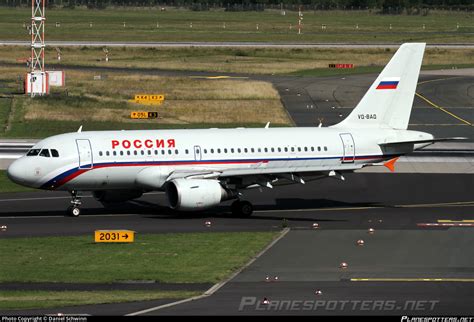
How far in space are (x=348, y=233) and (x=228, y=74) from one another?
7847 centimetres

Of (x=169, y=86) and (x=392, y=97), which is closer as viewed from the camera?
(x=392, y=97)

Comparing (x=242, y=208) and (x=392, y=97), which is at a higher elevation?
(x=392, y=97)

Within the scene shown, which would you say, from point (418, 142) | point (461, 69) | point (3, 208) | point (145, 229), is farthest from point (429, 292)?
point (461, 69)

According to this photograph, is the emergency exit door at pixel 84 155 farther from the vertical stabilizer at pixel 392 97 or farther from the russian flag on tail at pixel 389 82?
the russian flag on tail at pixel 389 82

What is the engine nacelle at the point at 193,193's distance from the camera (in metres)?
→ 49.8

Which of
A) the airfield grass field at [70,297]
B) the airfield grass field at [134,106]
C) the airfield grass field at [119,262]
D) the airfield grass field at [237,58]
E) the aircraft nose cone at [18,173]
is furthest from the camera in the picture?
the airfield grass field at [237,58]

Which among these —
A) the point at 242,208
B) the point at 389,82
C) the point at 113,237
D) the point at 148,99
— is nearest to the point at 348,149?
the point at 389,82

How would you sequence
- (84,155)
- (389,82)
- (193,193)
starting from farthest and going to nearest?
1. (389,82)
2. (84,155)
3. (193,193)

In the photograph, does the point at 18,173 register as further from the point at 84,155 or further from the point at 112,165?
the point at 112,165

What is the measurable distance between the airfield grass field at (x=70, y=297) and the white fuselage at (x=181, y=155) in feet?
52.8

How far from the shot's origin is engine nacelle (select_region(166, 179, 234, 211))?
49.8 meters

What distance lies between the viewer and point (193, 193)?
49.9m

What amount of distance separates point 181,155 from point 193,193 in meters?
2.96

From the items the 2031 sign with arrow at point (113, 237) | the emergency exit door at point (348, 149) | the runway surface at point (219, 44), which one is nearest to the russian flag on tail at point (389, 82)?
the emergency exit door at point (348, 149)
